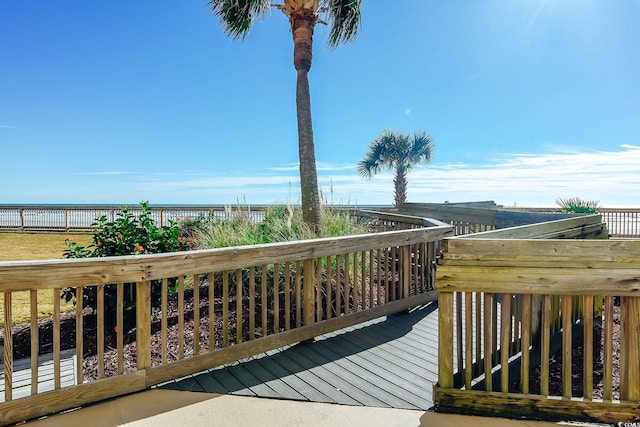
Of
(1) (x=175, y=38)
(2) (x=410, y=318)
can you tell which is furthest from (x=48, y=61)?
(2) (x=410, y=318)

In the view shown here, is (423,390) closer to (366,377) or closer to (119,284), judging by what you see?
(366,377)

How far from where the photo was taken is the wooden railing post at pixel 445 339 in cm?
193

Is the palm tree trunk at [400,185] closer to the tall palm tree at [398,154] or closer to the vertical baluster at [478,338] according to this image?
the tall palm tree at [398,154]

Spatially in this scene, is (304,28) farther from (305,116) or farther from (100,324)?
(100,324)

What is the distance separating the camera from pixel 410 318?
12.4 ft

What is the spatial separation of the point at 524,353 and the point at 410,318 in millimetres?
1953

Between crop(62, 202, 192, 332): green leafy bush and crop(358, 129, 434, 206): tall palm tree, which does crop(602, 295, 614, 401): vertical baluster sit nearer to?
crop(62, 202, 192, 332): green leafy bush

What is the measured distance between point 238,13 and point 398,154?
12.8 metres

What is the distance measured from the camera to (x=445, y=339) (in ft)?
6.39

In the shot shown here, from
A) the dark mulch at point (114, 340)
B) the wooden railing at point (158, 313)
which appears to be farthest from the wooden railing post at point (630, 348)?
the dark mulch at point (114, 340)

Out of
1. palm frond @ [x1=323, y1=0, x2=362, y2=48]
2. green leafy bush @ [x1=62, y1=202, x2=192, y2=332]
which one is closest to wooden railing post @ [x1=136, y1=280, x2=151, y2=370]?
green leafy bush @ [x1=62, y1=202, x2=192, y2=332]

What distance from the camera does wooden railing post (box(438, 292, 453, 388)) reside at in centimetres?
193

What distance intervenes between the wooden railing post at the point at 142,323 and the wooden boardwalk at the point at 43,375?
0.59m

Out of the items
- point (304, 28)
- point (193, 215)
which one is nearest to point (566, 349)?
point (304, 28)
